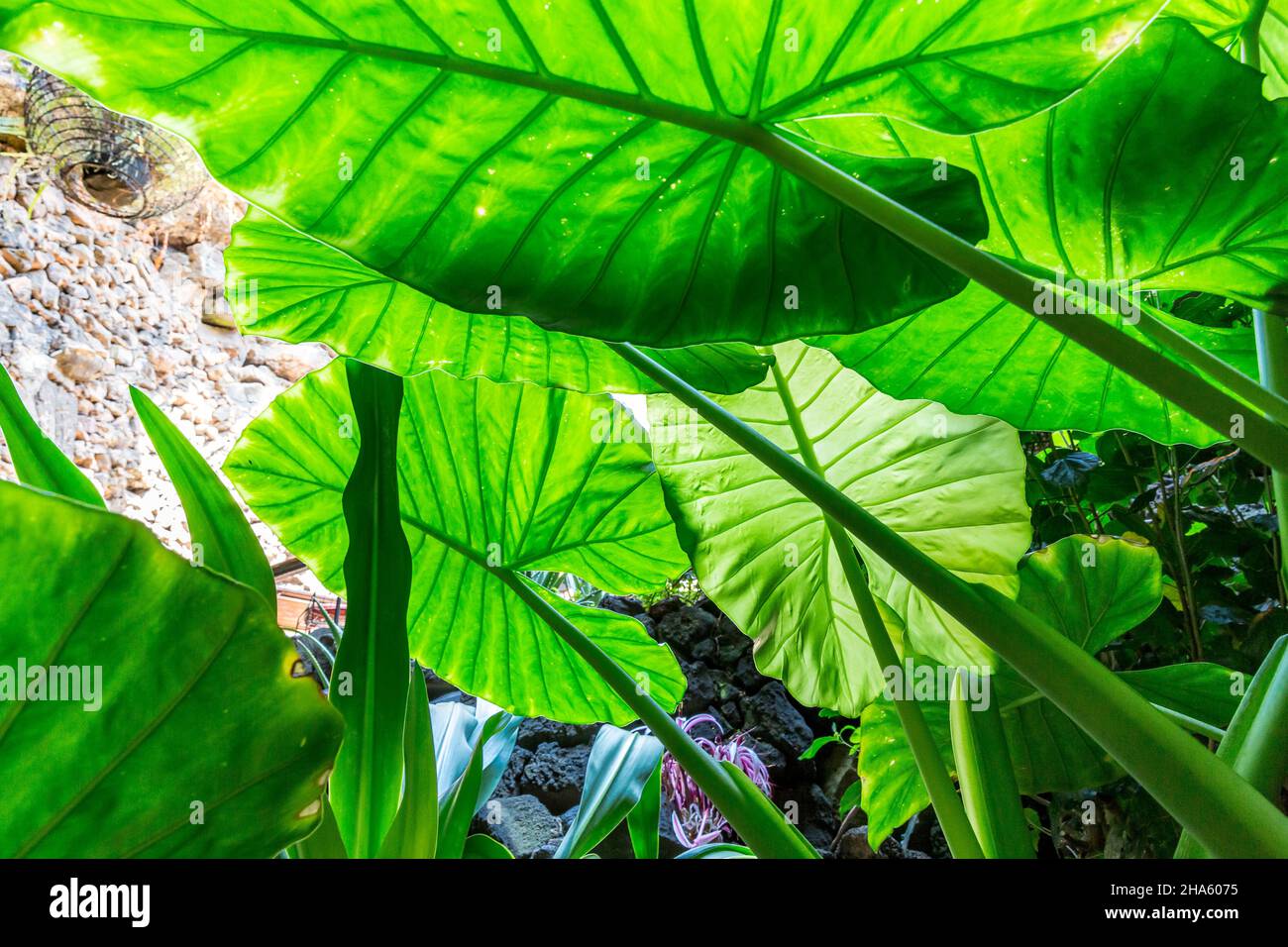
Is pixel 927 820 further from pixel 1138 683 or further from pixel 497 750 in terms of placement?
pixel 497 750

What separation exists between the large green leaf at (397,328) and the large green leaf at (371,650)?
1.05 ft


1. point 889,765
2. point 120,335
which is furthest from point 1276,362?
point 120,335

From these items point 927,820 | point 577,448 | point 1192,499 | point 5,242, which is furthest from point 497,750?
point 5,242

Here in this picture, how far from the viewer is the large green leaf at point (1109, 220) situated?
548 millimetres

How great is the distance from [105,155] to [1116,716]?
6341 millimetres

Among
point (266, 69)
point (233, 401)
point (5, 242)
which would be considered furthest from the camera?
point (233, 401)

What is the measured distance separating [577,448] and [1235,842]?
856mm

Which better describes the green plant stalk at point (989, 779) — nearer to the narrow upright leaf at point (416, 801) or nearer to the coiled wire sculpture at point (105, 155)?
the narrow upright leaf at point (416, 801)

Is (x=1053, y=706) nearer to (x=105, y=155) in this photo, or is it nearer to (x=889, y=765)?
(x=889, y=765)

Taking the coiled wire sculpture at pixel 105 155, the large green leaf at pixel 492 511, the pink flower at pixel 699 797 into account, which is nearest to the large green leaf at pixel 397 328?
the large green leaf at pixel 492 511

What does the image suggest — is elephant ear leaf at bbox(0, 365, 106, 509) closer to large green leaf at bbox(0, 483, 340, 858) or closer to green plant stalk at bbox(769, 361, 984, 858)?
large green leaf at bbox(0, 483, 340, 858)

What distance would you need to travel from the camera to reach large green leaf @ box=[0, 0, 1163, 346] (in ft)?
1.41

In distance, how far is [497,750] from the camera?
109cm

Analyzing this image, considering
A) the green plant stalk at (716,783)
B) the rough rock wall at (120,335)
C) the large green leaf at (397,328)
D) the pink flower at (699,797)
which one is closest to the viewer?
the green plant stalk at (716,783)
